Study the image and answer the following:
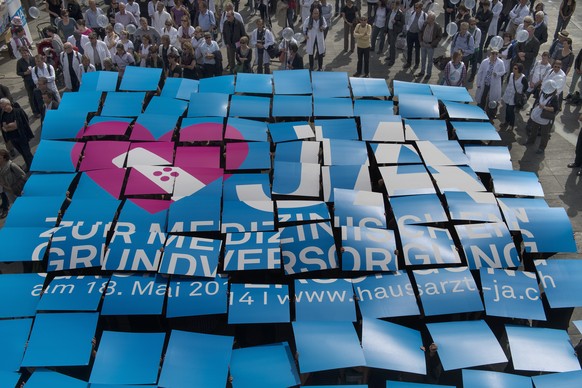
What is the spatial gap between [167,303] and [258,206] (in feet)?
8.31

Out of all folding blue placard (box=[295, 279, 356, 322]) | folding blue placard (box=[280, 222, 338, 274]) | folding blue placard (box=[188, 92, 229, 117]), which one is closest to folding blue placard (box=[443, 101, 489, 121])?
folding blue placard (box=[280, 222, 338, 274])

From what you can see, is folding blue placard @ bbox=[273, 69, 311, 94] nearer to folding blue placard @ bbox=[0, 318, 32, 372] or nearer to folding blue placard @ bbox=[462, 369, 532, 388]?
folding blue placard @ bbox=[0, 318, 32, 372]

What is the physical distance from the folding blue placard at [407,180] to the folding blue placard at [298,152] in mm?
1440

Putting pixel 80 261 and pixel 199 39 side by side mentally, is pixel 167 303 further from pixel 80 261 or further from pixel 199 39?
pixel 199 39

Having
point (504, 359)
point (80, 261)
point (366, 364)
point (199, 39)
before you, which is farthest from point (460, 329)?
point (199, 39)

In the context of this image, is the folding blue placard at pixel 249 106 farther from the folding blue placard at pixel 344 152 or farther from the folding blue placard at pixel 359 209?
the folding blue placard at pixel 359 209

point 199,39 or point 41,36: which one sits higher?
point 199,39

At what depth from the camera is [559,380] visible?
7758mm

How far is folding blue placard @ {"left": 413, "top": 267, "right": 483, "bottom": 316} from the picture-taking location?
29.2ft

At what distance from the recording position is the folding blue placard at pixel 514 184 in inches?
440

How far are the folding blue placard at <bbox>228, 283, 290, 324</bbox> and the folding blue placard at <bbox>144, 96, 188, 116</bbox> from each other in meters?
5.63

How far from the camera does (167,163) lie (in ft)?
38.6

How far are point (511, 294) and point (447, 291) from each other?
0.98 meters

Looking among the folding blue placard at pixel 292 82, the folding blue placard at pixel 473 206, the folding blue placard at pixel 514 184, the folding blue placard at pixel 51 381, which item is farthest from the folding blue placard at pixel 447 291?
the folding blue placard at pixel 292 82
